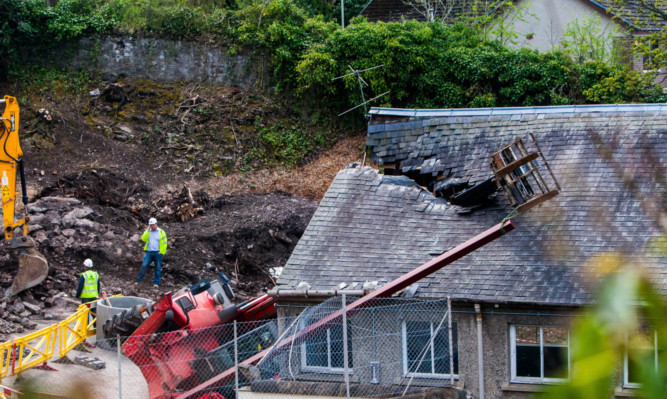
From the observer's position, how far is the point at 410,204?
13.4 m

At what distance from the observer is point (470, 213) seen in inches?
512

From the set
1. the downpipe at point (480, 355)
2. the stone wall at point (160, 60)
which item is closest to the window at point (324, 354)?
the downpipe at point (480, 355)

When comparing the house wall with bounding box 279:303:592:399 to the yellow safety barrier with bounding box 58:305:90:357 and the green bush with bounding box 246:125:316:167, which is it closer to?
the yellow safety barrier with bounding box 58:305:90:357

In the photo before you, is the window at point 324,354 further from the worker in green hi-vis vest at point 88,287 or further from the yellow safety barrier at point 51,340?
the worker in green hi-vis vest at point 88,287

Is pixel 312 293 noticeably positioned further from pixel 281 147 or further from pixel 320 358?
pixel 281 147

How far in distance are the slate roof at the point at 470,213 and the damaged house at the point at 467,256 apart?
2cm

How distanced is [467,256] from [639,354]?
448 inches

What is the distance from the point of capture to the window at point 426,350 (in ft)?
38.5

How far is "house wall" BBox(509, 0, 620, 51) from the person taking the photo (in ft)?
93.4

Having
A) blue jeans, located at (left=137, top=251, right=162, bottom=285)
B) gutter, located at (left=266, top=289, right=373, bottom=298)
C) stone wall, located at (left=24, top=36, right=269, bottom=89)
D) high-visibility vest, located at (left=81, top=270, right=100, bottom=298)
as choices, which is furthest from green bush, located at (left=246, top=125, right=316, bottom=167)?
gutter, located at (left=266, top=289, right=373, bottom=298)

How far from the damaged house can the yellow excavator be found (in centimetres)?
755

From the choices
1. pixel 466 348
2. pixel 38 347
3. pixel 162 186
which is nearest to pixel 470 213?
pixel 466 348

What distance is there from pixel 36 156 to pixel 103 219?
5.09 meters

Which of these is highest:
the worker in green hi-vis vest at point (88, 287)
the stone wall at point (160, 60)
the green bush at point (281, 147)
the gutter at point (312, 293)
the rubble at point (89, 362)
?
the stone wall at point (160, 60)
